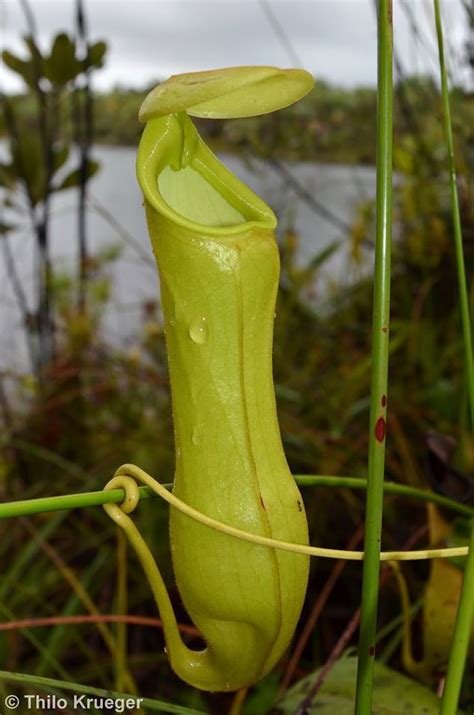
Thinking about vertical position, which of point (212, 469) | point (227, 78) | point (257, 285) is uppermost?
point (227, 78)

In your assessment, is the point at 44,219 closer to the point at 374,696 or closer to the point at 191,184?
the point at 191,184

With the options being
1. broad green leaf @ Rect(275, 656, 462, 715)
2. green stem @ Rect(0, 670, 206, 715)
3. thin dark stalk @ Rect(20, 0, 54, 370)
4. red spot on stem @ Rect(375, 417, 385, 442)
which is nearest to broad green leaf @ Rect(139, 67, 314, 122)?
red spot on stem @ Rect(375, 417, 385, 442)

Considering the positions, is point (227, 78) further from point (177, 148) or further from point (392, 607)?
point (392, 607)

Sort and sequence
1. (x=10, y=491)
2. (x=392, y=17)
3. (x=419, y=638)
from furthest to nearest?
1. (x=10, y=491)
2. (x=419, y=638)
3. (x=392, y=17)

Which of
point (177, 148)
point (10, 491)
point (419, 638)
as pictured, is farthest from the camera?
point (10, 491)

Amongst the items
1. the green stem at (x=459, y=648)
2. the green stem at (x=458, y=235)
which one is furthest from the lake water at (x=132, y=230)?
the green stem at (x=459, y=648)

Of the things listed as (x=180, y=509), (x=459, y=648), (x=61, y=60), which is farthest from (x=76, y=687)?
(x=61, y=60)

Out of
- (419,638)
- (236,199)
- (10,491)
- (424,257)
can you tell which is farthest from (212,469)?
(424,257)
